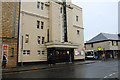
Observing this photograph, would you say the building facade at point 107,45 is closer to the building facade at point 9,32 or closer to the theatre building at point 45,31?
the theatre building at point 45,31

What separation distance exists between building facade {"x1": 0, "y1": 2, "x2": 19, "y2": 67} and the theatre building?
4.51 feet

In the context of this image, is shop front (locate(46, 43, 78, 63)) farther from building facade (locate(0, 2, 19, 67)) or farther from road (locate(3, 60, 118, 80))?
road (locate(3, 60, 118, 80))

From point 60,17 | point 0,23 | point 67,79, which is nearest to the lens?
point 67,79

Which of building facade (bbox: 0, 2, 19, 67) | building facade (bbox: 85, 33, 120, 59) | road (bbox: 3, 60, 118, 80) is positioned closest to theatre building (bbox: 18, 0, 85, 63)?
building facade (bbox: 0, 2, 19, 67)

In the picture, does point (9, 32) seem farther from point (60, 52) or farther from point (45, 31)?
point (60, 52)

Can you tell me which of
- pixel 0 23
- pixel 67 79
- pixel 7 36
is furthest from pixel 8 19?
pixel 67 79

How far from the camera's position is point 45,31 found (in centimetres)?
2284

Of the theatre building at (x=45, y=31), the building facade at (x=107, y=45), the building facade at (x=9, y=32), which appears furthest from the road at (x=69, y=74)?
the building facade at (x=107, y=45)

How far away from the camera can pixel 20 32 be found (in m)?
19.4

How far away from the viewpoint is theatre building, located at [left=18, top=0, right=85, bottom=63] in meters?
20.0

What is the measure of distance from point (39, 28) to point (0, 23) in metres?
6.71

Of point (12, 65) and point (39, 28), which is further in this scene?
point (39, 28)

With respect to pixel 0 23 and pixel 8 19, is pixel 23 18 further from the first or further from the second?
pixel 0 23

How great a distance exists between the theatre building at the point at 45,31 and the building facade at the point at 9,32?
1.37 m
